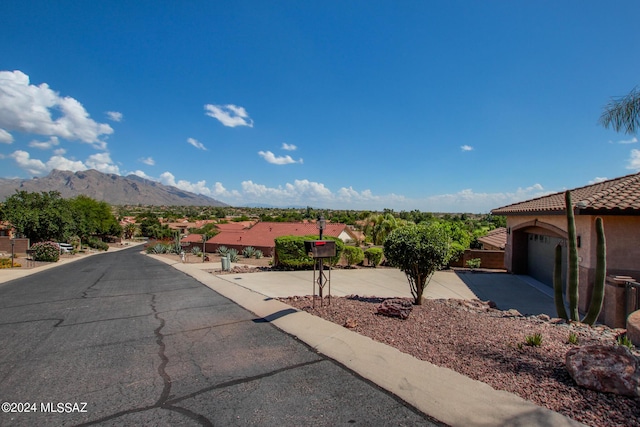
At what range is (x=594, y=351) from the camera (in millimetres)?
4363

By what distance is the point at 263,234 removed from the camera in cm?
3903

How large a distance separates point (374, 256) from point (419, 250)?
41.3 feet

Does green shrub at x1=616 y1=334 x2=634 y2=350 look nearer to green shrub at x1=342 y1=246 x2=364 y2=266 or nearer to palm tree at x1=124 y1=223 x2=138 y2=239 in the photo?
green shrub at x1=342 y1=246 x2=364 y2=266

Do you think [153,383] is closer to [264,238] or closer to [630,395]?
[630,395]

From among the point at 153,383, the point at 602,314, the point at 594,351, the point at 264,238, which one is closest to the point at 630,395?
the point at 594,351

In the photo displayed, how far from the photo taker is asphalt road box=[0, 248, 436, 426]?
388cm

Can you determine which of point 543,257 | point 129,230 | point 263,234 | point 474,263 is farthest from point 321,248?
point 129,230

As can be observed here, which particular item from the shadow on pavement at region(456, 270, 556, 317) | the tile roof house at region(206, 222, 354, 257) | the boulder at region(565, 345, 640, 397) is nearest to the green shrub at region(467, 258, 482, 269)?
the shadow on pavement at region(456, 270, 556, 317)

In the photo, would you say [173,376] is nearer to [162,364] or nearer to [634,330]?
[162,364]

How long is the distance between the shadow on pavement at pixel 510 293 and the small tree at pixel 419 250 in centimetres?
363

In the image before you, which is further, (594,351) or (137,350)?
(137,350)

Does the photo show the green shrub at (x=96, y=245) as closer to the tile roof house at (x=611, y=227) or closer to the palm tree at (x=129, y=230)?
the palm tree at (x=129, y=230)

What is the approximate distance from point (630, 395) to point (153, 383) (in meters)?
5.85

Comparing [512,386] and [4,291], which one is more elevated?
[512,386]
